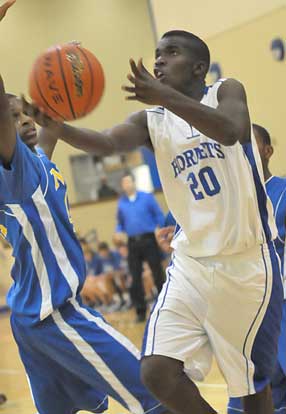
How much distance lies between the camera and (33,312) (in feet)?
11.9

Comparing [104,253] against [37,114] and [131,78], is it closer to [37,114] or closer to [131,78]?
[37,114]

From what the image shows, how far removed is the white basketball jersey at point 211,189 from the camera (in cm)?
340

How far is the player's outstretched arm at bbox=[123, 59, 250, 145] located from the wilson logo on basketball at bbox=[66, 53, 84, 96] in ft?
0.97

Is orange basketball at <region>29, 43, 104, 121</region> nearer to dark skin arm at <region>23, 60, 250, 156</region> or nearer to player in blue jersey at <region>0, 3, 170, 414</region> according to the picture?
dark skin arm at <region>23, 60, 250, 156</region>

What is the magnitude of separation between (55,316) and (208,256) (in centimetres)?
79

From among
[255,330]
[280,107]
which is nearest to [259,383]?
[255,330]

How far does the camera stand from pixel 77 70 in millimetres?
3295

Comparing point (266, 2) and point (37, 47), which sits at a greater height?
point (37, 47)

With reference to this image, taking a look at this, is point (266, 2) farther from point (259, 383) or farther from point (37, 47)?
point (37, 47)

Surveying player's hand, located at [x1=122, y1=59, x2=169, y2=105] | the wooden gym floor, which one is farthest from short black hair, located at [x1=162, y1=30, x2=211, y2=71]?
the wooden gym floor

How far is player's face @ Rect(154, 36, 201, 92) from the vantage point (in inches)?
139

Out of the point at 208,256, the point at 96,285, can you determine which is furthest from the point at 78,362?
the point at 96,285

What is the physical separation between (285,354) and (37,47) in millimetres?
15594

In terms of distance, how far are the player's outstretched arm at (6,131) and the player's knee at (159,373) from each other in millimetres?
1080
